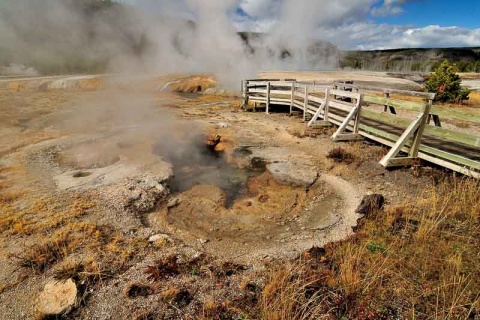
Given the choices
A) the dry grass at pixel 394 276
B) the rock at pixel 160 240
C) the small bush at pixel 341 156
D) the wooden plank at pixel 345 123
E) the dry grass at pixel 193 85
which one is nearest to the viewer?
the dry grass at pixel 394 276

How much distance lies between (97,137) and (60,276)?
5975mm

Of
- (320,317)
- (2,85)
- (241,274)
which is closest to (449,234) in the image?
(320,317)

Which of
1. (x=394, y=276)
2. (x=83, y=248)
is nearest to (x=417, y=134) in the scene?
(x=394, y=276)

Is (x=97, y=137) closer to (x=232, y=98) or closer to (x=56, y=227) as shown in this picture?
(x=56, y=227)

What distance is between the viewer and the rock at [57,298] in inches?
99.4

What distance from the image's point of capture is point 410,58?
95.4 meters

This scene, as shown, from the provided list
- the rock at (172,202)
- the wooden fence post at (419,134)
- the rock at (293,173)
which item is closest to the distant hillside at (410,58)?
the wooden fence post at (419,134)

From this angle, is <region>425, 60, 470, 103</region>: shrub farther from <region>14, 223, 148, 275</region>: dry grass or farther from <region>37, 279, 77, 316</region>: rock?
<region>37, 279, 77, 316</region>: rock

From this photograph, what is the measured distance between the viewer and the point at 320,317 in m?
2.32

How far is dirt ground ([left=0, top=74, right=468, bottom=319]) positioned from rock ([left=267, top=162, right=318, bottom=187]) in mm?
22

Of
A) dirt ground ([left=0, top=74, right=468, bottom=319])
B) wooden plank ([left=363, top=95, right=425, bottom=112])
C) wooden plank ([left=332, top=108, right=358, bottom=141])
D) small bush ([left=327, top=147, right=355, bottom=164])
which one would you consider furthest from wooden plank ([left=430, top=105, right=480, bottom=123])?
wooden plank ([left=332, top=108, right=358, bottom=141])

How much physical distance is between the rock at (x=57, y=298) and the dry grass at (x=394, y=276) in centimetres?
175

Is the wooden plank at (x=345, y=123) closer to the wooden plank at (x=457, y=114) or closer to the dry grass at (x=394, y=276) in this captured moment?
the wooden plank at (x=457, y=114)

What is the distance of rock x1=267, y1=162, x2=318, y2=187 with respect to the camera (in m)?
5.49
